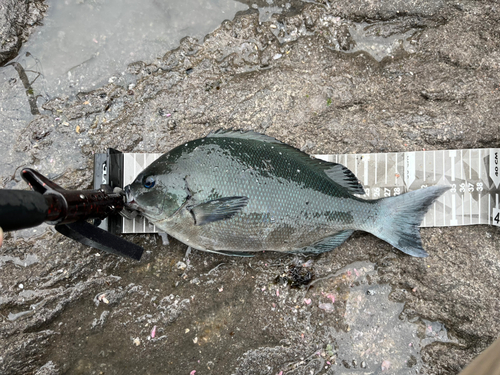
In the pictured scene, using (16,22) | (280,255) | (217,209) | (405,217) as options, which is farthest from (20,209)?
(405,217)

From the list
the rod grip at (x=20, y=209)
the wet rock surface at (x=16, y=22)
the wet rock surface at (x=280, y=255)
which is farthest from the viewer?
the wet rock surface at (x=16, y=22)

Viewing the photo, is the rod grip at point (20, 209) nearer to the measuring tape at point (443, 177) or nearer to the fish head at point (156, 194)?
the fish head at point (156, 194)

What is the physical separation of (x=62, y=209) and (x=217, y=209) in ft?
3.52

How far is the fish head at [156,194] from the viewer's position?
8.73ft

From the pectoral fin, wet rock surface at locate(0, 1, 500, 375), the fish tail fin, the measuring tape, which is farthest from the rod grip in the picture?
the fish tail fin

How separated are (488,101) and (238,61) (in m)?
2.46

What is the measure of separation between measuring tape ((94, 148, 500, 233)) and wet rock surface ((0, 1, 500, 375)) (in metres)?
0.11

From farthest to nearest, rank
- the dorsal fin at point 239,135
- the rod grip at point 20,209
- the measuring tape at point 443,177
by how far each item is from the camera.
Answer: the measuring tape at point 443,177 → the dorsal fin at point 239,135 → the rod grip at point 20,209

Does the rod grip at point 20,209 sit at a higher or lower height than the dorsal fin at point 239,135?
lower

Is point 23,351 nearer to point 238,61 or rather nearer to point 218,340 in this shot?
point 218,340

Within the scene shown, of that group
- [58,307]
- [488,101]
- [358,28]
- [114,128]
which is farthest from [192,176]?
[488,101]

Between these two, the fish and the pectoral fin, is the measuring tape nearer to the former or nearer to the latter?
the fish

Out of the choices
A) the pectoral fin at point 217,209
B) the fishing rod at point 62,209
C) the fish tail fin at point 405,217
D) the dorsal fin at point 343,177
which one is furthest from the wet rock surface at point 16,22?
the fish tail fin at point 405,217

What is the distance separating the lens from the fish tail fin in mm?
2932
